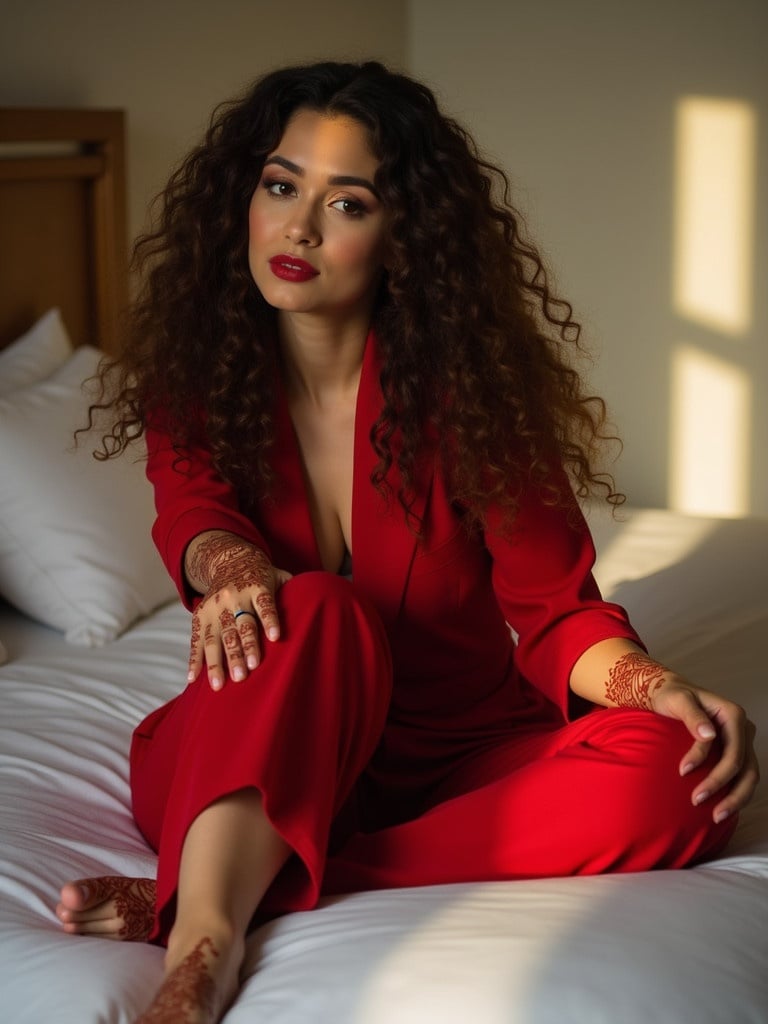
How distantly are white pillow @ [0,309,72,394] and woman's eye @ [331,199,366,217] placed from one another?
103 centimetres

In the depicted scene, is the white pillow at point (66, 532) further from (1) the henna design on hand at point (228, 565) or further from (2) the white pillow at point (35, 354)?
(1) the henna design on hand at point (228, 565)

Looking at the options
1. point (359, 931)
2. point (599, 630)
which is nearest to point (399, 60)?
point (599, 630)

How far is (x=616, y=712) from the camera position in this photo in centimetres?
143

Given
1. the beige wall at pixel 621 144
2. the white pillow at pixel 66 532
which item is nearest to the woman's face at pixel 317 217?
the white pillow at pixel 66 532

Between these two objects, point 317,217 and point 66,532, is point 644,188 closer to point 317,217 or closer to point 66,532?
point 66,532

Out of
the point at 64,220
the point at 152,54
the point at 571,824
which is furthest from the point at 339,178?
the point at 152,54

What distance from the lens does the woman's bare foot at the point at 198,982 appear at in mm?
1111

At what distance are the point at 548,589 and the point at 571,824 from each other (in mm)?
334

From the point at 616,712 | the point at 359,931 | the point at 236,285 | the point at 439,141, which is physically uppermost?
the point at 439,141

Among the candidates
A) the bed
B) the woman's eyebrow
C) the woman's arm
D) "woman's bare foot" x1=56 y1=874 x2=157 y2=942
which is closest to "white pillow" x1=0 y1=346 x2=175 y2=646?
the bed

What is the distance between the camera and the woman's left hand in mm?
1355

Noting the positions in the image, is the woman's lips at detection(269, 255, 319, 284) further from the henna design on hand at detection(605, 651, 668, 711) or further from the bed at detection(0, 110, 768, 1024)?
the bed at detection(0, 110, 768, 1024)

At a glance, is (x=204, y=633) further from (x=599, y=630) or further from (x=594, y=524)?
(x=594, y=524)

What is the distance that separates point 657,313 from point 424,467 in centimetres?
Result: 261
